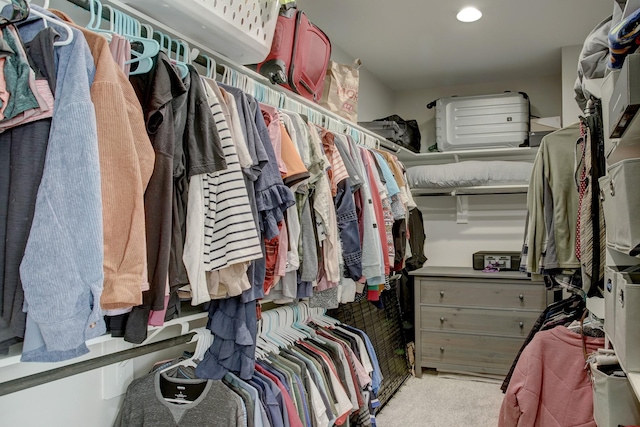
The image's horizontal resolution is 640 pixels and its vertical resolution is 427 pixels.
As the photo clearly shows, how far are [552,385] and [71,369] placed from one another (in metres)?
1.59

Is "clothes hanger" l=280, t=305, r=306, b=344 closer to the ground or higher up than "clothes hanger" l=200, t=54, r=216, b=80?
closer to the ground

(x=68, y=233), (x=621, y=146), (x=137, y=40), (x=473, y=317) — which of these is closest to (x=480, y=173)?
(x=473, y=317)

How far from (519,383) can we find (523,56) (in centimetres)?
273

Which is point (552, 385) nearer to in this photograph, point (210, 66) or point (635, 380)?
point (635, 380)

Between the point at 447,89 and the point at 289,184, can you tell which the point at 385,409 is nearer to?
the point at 289,184

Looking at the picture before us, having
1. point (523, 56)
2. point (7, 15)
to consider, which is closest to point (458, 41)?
point (523, 56)

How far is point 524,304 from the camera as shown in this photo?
337cm

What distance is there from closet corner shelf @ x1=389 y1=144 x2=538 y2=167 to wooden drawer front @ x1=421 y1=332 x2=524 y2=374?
145 centimetres

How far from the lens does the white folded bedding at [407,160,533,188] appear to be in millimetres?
3637

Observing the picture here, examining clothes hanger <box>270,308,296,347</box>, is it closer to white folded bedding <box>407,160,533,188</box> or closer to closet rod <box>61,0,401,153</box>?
closet rod <box>61,0,401,153</box>

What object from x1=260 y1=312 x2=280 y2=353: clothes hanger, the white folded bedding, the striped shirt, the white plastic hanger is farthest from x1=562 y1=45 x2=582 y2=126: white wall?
the white plastic hanger

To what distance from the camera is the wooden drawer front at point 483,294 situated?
335 cm

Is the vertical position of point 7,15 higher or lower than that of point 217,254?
higher

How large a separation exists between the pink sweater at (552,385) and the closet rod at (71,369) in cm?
127
